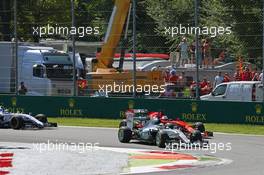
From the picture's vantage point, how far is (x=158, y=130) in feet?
57.5

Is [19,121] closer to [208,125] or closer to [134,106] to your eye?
[134,106]

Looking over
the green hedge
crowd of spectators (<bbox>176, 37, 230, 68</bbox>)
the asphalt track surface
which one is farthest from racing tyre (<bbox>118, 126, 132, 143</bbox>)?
crowd of spectators (<bbox>176, 37, 230, 68</bbox>)

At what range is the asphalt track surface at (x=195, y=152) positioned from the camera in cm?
1287

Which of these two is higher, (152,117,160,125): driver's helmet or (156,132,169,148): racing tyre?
(152,117,160,125): driver's helmet

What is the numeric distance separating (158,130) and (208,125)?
6.78 m

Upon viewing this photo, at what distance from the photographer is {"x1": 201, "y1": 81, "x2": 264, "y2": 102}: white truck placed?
25172mm

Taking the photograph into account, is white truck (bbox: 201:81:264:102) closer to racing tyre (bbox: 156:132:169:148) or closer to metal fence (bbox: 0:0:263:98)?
metal fence (bbox: 0:0:263:98)

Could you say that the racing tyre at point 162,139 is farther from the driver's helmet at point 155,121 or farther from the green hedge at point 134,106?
the green hedge at point 134,106

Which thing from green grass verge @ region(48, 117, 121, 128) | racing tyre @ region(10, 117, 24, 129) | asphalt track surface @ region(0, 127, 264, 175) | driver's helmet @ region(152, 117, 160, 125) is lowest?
asphalt track surface @ region(0, 127, 264, 175)

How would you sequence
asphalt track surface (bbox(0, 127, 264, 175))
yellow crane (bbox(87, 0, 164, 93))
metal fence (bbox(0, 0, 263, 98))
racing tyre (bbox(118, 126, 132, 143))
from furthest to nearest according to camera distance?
1. yellow crane (bbox(87, 0, 164, 93))
2. metal fence (bbox(0, 0, 263, 98))
3. racing tyre (bbox(118, 126, 132, 143))
4. asphalt track surface (bbox(0, 127, 264, 175))

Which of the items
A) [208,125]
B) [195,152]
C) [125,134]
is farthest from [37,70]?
[195,152]

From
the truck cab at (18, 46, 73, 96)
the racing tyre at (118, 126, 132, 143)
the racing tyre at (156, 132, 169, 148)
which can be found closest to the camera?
the racing tyre at (156, 132, 169, 148)

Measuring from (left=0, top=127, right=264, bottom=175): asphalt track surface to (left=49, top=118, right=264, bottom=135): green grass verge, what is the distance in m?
1.39

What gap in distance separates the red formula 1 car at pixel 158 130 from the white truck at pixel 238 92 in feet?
20.0
